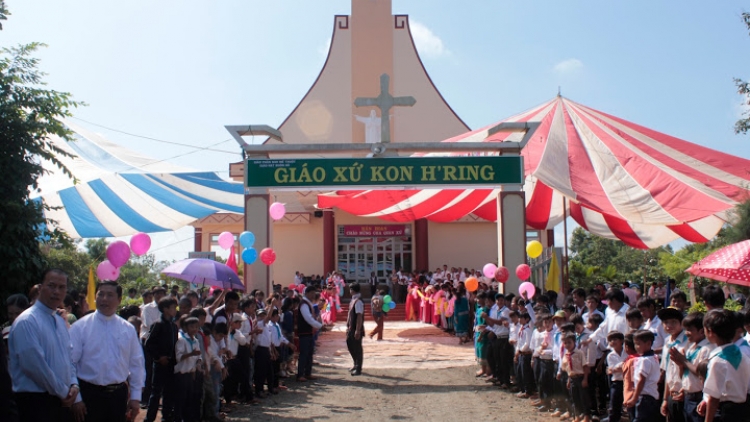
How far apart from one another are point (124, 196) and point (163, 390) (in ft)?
27.1

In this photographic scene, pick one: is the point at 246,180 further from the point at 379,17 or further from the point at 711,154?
the point at 379,17

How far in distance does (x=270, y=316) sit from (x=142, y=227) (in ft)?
18.2

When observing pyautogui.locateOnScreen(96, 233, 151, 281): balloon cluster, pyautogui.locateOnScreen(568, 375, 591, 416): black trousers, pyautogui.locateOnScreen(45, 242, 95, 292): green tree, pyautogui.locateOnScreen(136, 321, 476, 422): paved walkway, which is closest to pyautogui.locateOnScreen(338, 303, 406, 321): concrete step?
pyautogui.locateOnScreen(136, 321, 476, 422): paved walkway

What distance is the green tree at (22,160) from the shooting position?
24.1ft

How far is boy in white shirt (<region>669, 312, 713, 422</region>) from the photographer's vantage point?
4281 mm

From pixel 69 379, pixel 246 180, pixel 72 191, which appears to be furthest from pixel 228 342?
pixel 72 191

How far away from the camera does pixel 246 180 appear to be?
11.8 metres

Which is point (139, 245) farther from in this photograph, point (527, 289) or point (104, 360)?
point (527, 289)

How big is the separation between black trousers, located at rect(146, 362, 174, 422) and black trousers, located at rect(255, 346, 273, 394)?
87.2 inches

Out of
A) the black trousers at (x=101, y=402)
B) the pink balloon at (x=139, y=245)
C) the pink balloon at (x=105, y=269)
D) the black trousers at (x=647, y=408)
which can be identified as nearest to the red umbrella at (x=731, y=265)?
the black trousers at (x=647, y=408)

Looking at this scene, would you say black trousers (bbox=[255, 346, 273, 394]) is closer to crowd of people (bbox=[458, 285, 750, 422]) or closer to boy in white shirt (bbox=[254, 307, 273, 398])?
boy in white shirt (bbox=[254, 307, 273, 398])

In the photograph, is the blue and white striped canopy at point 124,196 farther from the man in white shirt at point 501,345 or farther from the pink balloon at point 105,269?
the man in white shirt at point 501,345

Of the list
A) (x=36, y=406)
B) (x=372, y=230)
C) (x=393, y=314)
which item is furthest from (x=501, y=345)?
(x=372, y=230)

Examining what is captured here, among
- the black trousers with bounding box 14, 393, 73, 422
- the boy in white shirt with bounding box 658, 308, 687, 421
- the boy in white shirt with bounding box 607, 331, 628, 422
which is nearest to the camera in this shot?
the black trousers with bounding box 14, 393, 73, 422
